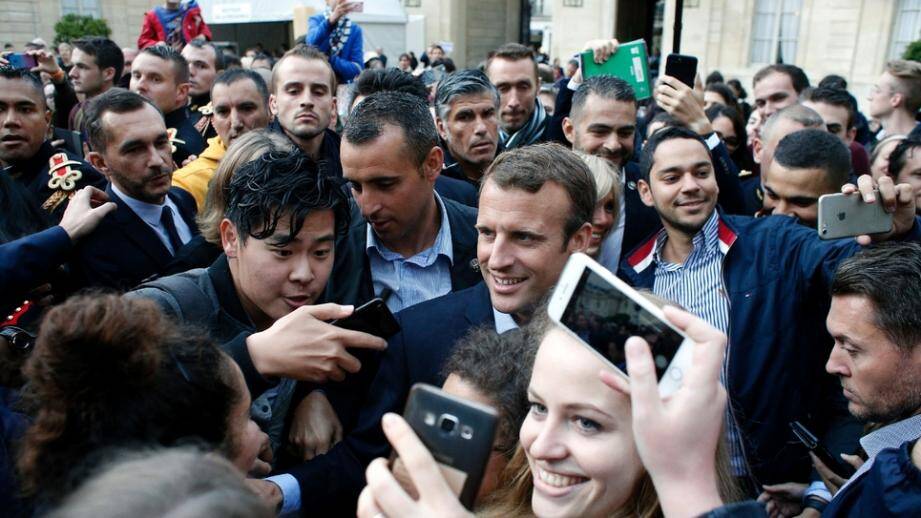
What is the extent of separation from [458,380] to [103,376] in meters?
0.93

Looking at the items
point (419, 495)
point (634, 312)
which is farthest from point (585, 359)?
point (419, 495)

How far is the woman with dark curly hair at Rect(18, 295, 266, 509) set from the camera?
52.8 inches

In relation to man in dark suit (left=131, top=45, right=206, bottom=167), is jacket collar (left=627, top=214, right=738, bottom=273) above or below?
below

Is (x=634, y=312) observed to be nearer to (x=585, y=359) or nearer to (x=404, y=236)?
(x=585, y=359)

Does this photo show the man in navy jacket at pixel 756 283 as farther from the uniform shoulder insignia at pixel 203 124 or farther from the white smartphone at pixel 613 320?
the uniform shoulder insignia at pixel 203 124

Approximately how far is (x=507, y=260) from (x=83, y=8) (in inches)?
1198

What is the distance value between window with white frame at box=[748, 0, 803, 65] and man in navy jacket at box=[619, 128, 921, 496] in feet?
59.0

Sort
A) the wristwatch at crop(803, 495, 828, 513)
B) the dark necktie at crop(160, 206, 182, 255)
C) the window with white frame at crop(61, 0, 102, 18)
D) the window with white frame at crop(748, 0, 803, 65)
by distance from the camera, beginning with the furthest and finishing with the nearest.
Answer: the window with white frame at crop(61, 0, 102, 18) → the window with white frame at crop(748, 0, 803, 65) → the dark necktie at crop(160, 206, 182, 255) → the wristwatch at crop(803, 495, 828, 513)

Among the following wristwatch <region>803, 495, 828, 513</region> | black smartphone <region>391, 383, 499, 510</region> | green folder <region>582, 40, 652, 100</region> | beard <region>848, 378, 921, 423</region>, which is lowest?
wristwatch <region>803, 495, 828, 513</region>

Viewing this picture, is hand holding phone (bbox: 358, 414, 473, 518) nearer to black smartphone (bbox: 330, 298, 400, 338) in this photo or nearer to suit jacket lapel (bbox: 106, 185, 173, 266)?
black smartphone (bbox: 330, 298, 400, 338)

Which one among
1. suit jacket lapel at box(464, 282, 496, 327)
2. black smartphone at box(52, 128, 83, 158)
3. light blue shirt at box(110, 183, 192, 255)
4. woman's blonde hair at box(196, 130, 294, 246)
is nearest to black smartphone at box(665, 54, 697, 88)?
suit jacket lapel at box(464, 282, 496, 327)

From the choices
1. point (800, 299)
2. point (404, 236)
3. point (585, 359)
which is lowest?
point (800, 299)

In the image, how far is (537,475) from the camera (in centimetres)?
153

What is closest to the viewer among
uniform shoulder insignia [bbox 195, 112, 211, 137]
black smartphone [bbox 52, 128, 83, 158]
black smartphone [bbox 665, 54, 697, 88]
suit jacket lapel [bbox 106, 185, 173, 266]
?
suit jacket lapel [bbox 106, 185, 173, 266]
